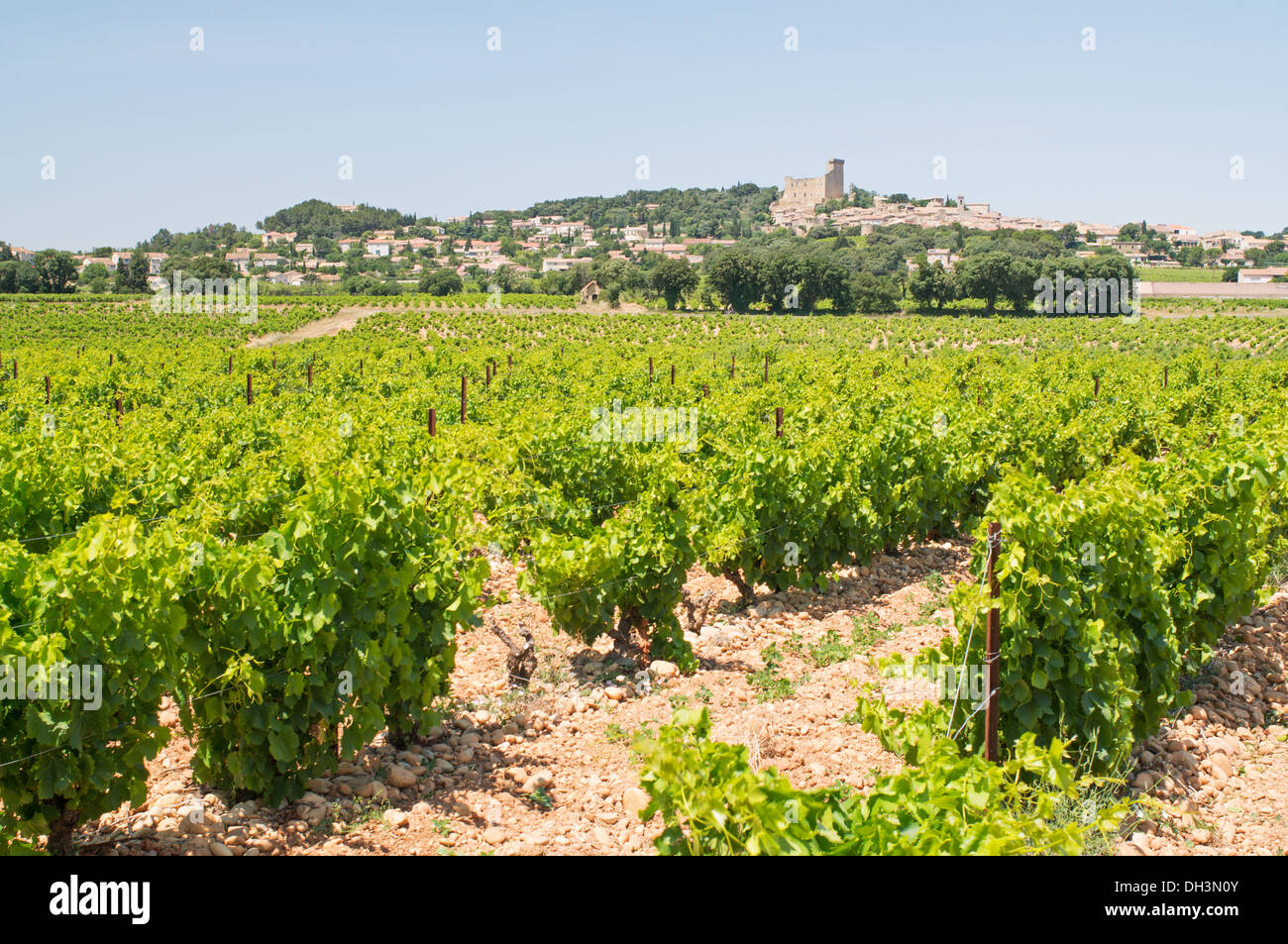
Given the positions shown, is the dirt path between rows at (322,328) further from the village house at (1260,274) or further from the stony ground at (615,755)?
the village house at (1260,274)

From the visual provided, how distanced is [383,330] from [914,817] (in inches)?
2216

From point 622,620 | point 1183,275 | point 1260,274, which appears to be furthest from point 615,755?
point 1260,274

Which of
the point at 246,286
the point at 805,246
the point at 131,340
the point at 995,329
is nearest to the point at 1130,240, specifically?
the point at 805,246

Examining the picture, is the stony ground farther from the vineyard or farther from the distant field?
the distant field

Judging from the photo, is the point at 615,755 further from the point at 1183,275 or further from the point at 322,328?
the point at 1183,275

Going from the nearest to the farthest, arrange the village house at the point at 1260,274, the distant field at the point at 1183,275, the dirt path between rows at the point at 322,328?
1. the dirt path between rows at the point at 322,328
2. the village house at the point at 1260,274
3. the distant field at the point at 1183,275

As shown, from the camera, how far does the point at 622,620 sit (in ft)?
26.4

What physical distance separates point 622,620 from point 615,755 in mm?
1893

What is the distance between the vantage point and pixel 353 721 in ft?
18.1

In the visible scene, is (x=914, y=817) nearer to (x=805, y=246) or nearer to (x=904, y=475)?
(x=904, y=475)

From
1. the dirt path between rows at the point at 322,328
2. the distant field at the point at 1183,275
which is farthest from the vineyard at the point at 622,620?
the distant field at the point at 1183,275

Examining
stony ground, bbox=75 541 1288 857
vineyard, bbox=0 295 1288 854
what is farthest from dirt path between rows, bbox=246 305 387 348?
stony ground, bbox=75 541 1288 857

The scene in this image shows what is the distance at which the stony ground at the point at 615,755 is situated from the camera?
5.14 meters

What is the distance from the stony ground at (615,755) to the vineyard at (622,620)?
0.04 meters
